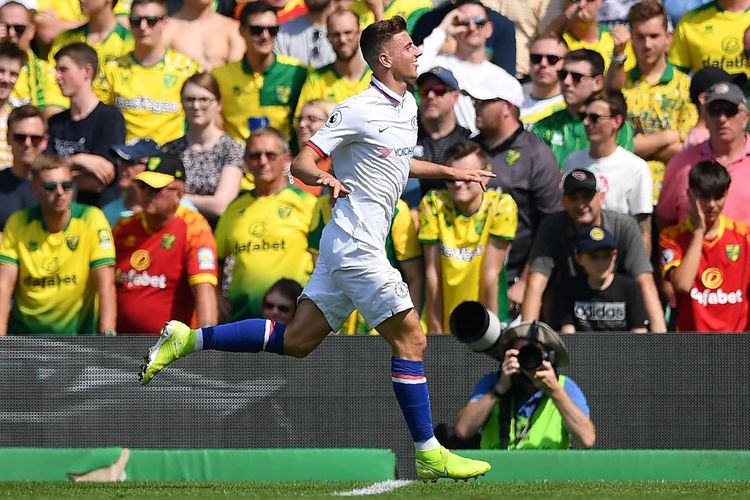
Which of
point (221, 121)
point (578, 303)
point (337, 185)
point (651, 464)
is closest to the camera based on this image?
point (337, 185)

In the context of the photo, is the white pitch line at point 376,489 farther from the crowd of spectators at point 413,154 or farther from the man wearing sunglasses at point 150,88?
the man wearing sunglasses at point 150,88

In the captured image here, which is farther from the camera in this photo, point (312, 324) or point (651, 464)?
point (651, 464)

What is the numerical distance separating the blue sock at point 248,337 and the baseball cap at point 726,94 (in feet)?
13.5

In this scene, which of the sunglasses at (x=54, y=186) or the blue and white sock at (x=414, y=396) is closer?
the blue and white sock at (x=414, y=396)

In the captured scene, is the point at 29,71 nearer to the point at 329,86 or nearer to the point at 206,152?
the point at 206,152

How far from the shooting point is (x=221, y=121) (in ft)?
33.8

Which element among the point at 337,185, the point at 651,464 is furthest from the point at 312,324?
the point at 651,464

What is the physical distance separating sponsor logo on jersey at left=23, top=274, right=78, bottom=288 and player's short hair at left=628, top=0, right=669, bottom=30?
Result: 4669 mm

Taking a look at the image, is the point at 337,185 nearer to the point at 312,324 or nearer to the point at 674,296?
the point at 312,324

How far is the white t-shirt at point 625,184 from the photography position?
923 cm

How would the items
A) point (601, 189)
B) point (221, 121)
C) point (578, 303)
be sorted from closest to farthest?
1. point (578, 303)
2. point (601, 189)
3. point (221, 121)

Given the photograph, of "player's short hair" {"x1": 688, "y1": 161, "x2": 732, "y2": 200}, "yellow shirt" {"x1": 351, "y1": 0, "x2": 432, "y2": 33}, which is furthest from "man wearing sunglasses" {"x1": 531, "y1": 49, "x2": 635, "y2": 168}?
"yellow shirt" {"x1": 351, "y1": 0, "x2": 432, "y2": 33}

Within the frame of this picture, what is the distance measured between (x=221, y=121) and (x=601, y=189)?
3.01 m

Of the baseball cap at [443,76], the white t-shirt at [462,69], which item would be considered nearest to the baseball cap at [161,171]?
the baseball cap at [443,76]
